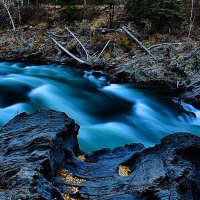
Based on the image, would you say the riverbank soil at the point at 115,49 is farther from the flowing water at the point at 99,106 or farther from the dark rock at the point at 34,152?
the dark rock at the point at 34,152

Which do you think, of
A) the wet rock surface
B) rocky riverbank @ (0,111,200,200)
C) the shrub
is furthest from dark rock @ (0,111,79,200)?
Answer: the shrub

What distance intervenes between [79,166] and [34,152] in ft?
3.52

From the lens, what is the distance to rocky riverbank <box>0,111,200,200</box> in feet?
15.9

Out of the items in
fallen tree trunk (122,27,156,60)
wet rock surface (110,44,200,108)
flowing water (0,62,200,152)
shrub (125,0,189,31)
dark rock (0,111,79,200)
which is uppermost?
shrub (125,0,189,31)

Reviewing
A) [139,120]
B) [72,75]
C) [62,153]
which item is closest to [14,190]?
[62,153]

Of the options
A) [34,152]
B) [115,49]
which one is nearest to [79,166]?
[34,152]

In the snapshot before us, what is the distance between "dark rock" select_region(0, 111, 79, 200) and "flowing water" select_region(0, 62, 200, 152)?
10.2ft

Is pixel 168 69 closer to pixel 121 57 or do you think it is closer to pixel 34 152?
pixel 121 57

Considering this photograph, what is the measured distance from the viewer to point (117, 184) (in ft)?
18.4

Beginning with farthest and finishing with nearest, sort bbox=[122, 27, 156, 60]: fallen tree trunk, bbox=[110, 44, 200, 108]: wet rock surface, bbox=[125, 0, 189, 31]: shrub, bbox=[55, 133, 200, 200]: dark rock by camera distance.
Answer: bbox=[125, 0, 189, 31]: shrub, bbox=[122, 27, 156, 60]: fallen tree trunk, bbox=[110, 44, 200, 108]: wet rock surface, bbox=[55, 133, 200, 200]: dark rock

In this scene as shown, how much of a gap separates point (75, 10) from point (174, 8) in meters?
7.47

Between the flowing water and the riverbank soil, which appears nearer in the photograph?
the flowing water

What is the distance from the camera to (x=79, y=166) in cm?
627

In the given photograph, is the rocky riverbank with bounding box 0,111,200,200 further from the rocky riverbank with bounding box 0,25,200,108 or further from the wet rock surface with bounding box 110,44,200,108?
the wet rock surface with bounding box 110,44,200,108
